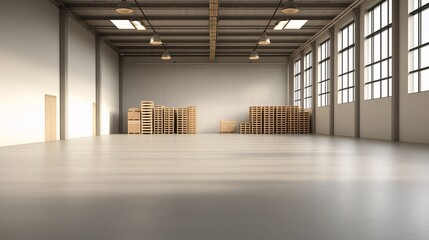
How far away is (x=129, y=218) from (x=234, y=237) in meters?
0.84

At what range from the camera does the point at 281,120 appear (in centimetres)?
2439

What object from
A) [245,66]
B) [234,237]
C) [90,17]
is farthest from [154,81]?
[234,237]

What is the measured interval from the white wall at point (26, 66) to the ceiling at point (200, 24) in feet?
6.95

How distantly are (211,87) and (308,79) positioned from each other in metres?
7.34

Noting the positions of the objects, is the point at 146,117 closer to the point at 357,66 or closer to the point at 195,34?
the point at 195,34

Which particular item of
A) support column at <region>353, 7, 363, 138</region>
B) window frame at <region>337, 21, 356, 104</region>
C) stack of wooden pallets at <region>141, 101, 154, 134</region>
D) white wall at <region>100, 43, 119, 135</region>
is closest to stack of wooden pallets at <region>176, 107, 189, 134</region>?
stack of wooden pallets at <region>141, 101, 154, 134</region>

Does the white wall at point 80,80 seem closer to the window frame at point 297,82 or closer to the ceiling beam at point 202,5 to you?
the ceiling beam at point 202,5

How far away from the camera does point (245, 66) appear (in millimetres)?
28641

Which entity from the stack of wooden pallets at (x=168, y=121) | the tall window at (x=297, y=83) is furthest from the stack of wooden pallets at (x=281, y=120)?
the stack of wooden pallets at (x=168, y=121)

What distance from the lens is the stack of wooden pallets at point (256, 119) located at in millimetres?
24688

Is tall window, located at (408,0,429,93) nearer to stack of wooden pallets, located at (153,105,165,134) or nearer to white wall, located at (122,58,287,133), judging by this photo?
stack of wooden pallets, located at (153,105,165,134)

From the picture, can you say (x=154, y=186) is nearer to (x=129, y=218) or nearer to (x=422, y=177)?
(x=129, y=218)

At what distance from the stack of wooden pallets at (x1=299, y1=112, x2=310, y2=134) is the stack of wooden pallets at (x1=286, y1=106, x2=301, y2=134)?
0.20m

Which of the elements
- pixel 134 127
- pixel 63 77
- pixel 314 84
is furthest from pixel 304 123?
pixel 63 77
